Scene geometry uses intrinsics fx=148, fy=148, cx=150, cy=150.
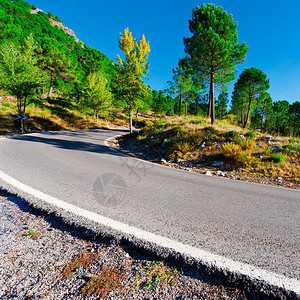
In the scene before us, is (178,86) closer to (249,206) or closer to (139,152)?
(139,152)

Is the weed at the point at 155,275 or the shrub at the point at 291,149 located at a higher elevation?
the shrub at the point at 291,149

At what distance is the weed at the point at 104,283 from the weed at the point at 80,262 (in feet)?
0.56

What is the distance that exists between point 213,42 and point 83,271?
1360 centimetres

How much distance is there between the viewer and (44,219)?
79.0 inches

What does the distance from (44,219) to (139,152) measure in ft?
22.3

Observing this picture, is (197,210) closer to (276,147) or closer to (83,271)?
(83,271)

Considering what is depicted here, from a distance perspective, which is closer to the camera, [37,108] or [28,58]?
[28,58]

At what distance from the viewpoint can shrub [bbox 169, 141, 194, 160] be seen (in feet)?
23.5

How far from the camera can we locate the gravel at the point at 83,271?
1.12 m

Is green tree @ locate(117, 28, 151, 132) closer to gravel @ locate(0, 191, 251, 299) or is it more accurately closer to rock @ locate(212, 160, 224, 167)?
rock @ locate(212, 160, 224, 167)

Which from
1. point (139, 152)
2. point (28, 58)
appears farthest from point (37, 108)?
point (139, 152)

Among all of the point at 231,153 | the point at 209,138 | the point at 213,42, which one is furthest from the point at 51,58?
the point at 231,153

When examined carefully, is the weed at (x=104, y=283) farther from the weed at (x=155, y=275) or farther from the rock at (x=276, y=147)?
the rock at (x=276, y=147)

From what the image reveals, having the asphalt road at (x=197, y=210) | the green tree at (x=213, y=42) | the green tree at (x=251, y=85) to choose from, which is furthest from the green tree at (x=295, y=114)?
the asphalt road at (x=197, y=210)
